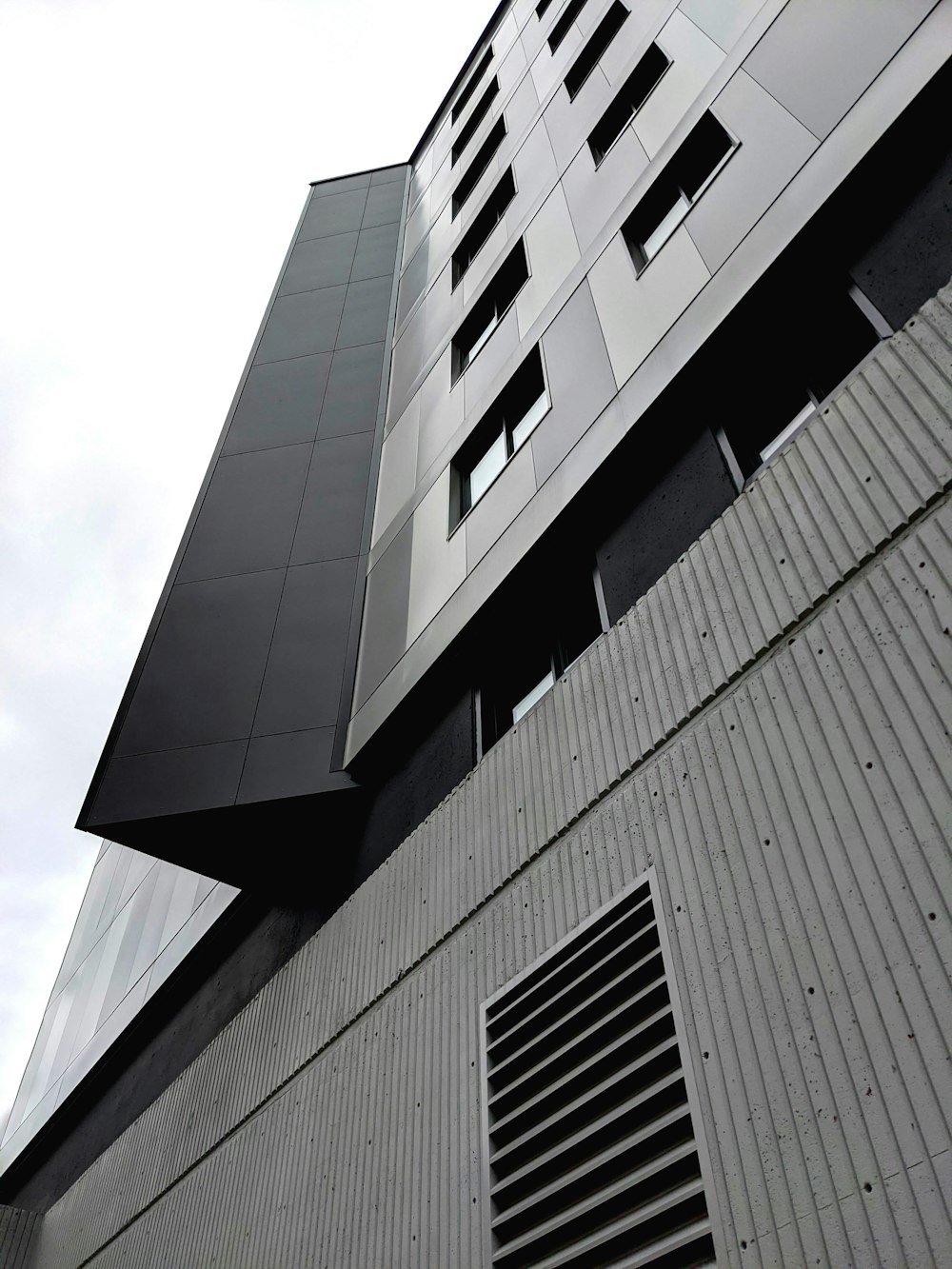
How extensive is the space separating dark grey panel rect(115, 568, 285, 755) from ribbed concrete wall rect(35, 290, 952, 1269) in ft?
11.0

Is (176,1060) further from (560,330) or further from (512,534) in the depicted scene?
(560,330)

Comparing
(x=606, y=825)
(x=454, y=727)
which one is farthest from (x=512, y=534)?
(x=606, y=825)

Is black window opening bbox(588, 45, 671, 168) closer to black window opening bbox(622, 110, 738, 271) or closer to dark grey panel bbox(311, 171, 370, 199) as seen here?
black window opening bbox(622, 110, 738, 271)

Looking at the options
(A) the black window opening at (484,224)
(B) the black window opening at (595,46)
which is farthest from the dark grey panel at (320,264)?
(B) the black window opening at (595,46)

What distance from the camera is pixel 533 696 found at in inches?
306

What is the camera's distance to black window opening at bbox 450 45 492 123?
2219 cm

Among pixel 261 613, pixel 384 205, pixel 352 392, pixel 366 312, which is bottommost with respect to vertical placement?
pixel 261 613

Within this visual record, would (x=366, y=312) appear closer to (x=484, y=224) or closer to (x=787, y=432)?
(x=484, y=224)

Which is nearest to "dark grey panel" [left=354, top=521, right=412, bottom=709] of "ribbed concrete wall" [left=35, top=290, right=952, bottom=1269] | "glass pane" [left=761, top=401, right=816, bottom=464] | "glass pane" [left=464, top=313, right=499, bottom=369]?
"ribbed concrete wall" [left=35, top=290, right=952, bottom=1269]

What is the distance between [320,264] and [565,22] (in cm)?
697

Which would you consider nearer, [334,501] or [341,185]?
[334,501]

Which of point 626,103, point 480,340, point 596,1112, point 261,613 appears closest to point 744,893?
point 596,1112

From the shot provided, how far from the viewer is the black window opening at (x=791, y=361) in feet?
20.2

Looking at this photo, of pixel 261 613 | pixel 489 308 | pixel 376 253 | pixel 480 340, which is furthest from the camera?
pixel 376 253
